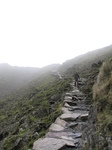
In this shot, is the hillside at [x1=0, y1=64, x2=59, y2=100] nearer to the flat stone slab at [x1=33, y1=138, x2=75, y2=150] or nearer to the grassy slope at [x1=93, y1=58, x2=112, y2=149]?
the flat stone slab at [x1=33, y1=138, x2=75, y2=150]

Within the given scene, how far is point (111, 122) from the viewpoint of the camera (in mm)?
5516

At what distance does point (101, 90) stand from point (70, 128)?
3.99 meters

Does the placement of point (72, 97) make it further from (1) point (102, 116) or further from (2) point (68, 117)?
(1) point (102, 116)

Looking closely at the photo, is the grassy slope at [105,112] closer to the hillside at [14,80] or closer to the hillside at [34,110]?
the hillside at [34,110]

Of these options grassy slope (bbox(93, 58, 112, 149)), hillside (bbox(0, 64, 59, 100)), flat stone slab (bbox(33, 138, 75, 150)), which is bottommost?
hillside (bbox(0, 64, 59, 100))

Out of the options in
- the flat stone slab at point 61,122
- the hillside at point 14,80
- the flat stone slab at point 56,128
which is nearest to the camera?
the flat stone slab at point 56,128

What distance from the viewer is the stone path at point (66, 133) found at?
26.9 feet

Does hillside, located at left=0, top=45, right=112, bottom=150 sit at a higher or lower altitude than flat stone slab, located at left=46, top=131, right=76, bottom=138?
lower

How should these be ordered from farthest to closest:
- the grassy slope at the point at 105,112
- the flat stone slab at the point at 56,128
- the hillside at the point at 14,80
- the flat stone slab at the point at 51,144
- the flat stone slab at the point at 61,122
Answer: the hillside at the point at 14,80 < the flat stone slab at the point at 61,122 < the flat stone slab at the point at 56,128 < the flat stone slab at the point at 51,144 < the grassy slope at the point at 105,112

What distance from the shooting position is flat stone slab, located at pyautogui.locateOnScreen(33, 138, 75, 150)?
8.00 metres

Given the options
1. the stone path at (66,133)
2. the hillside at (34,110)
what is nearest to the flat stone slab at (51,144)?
the stone path at (66,133)

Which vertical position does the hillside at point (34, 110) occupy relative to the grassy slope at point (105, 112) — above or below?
below

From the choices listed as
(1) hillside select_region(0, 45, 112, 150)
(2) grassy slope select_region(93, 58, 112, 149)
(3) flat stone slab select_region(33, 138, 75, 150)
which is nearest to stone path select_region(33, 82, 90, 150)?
(3) flat stone slab select_region(33, 138, 75, 150)

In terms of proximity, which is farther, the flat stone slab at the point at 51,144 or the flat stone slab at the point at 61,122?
the flat stone slab at the point at 61,122
